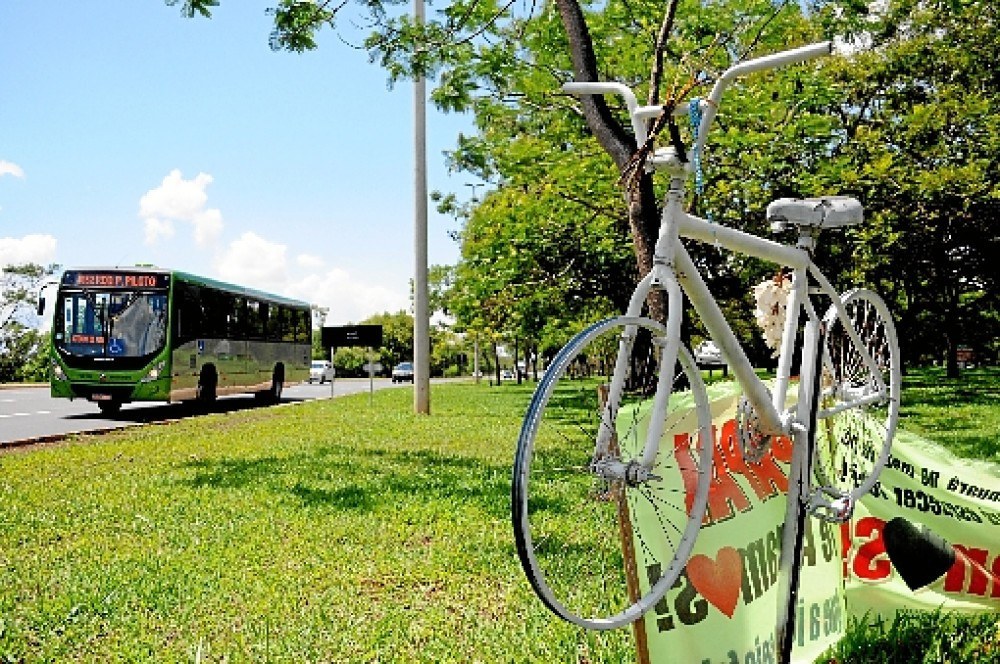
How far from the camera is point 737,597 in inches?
118

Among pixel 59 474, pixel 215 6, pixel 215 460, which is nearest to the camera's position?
pixel 215 6

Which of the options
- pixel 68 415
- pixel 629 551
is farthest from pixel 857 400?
Result: pixel 68 415

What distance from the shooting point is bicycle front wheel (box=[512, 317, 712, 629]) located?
2461 mm

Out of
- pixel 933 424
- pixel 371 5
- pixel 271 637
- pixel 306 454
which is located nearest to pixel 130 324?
pixel 306 454

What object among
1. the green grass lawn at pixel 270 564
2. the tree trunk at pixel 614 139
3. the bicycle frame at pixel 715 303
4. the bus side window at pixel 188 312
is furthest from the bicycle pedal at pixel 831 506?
the bus side window at pixel 188 312

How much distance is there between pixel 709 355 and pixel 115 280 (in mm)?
16846

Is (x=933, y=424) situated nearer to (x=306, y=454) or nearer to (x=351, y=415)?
(x=306, y=454)

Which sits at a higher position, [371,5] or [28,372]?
[371,5]

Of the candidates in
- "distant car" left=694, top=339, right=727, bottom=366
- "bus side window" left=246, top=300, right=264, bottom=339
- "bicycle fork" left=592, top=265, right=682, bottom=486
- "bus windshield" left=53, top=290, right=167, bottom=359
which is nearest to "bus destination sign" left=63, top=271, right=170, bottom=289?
"bus windshield" left=53, top=290, right=167, bottom=359

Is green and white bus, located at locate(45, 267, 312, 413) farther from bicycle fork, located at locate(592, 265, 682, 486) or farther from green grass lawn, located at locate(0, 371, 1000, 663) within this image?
bicycle fork, located at locate(592, 265, 682, 486)

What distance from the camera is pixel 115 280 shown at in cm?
1811

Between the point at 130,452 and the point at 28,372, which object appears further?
the point at 28,372

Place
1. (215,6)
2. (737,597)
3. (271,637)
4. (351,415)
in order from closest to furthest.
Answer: (737,597)
(271,637)
(215,6)
(351,415)

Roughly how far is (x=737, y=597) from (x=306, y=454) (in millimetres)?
7675
